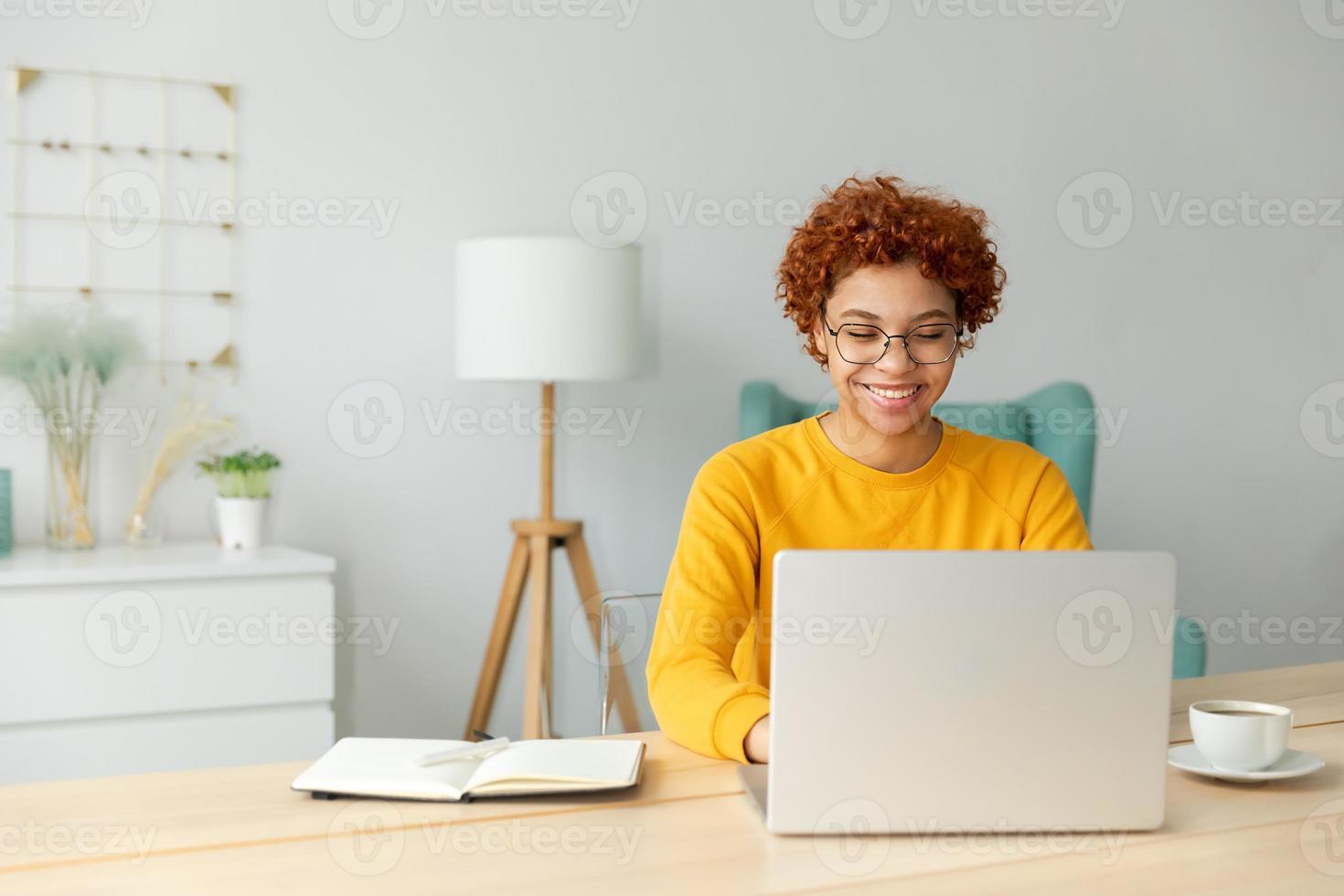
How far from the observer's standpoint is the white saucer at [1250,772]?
1286 mm

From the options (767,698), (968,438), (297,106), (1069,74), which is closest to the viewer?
(767,698)

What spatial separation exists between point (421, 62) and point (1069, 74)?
1955 mm

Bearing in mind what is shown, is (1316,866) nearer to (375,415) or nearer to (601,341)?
(601,341)

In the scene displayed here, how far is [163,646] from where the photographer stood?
2.59m

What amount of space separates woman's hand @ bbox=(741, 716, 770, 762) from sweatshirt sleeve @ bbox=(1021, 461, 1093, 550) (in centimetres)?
62

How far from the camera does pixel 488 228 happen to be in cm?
334

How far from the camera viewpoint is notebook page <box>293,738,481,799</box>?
121cm

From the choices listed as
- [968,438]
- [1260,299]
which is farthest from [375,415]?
[1260,299]
